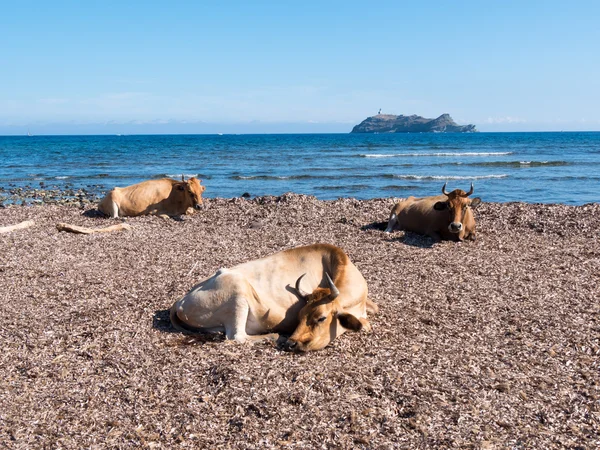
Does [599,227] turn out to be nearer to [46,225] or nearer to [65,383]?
[65,383]

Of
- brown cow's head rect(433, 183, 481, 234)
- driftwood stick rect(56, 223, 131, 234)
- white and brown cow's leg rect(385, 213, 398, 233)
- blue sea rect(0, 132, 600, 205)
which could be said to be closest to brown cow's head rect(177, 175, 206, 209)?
driftwood stick rect(56, 223, 131, 234)

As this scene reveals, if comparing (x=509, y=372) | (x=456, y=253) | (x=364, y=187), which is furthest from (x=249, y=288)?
(x=364, y=187)

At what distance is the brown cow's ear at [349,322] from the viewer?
6441mm

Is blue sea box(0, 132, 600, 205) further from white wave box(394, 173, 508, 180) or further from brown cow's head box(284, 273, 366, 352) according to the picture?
brown cow's head box(284, 273, 366, 352)

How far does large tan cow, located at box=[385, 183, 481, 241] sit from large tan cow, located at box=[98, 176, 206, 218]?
553 centimetres

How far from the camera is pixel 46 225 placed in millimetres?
14516

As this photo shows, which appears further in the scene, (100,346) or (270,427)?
(100,346)

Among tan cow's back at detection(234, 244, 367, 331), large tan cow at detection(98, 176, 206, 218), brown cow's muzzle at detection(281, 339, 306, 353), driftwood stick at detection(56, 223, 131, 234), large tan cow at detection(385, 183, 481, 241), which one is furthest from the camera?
large tan cow at detection(98, 176, 206, 218)

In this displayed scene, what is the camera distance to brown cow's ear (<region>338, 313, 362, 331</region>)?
6.44 meters

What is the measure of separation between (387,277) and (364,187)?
17949 millimetres

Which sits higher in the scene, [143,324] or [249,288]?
[249,288]

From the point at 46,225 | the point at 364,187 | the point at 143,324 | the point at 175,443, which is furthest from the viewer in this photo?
the point at 364,187

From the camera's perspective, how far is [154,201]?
16141 millimetres

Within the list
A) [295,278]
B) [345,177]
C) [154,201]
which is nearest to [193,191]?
[154,201]
